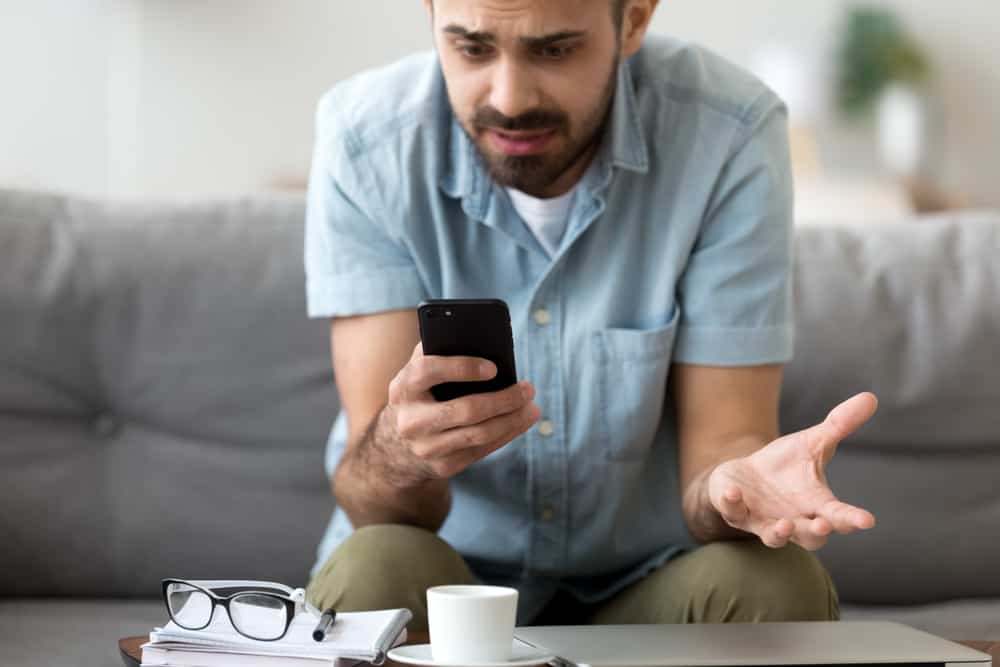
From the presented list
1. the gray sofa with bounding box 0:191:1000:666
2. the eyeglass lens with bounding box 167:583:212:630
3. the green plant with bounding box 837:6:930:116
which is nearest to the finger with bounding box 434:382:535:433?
the eyeglass lens with bounding box 167:583:212:630

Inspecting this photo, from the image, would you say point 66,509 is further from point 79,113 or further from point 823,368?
point 79,113

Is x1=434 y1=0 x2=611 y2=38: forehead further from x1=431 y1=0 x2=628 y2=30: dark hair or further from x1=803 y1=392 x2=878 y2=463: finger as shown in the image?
x1=803 y1=392 x2=878 y2=463: finger

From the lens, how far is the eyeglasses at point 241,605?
33.4 inches

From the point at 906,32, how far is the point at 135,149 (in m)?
2.65

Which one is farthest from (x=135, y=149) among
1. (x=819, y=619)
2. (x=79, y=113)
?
(x=819, y=619)

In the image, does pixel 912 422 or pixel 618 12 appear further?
pixel 912 422

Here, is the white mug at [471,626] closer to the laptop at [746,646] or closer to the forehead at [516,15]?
the laptop at [746,646]

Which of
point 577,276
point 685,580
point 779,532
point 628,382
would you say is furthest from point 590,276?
point 779,532

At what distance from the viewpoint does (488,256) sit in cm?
132

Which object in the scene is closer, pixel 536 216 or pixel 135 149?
pixel 536 216

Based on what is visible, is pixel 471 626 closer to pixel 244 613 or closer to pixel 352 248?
pixel 244 613

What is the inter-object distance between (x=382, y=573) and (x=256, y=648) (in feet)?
0.91

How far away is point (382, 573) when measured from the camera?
3.61 ft

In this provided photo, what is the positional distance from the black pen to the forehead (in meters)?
0.56
